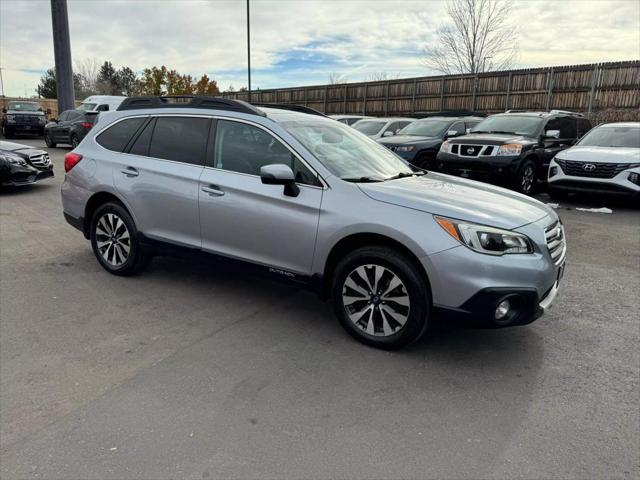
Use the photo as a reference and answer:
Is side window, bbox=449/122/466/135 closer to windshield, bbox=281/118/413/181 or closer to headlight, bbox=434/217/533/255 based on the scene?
windshield, bbox=281/118/413/181

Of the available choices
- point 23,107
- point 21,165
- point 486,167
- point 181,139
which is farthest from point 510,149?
point 23,107

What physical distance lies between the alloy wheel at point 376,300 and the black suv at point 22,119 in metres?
26.8

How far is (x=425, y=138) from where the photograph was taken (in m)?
11.5

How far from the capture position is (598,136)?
10398 mm

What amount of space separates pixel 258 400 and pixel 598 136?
1005 cm

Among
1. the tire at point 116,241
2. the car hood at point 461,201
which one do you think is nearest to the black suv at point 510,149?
the car hood at point 461,201

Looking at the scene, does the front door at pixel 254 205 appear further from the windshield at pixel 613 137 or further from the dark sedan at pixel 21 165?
the windshield at pixel 613 137

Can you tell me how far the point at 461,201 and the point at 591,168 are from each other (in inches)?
275

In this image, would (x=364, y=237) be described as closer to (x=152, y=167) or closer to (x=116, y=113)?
(x=152, y=167)

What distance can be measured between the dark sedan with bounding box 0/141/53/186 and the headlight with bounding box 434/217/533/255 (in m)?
9.59

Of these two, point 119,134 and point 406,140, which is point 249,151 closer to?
point 119,134

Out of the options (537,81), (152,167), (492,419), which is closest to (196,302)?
(152,167)

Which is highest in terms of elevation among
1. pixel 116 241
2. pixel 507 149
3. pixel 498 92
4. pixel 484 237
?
pixel 498 92

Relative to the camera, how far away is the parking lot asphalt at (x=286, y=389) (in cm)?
251
